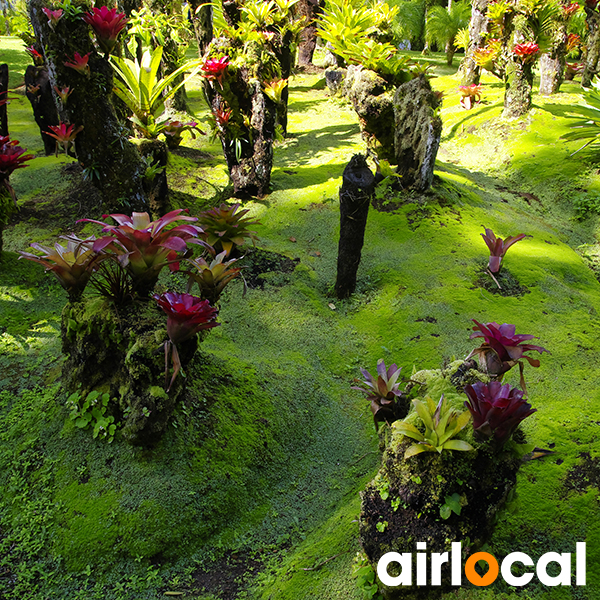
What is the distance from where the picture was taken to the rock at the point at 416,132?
6.05m

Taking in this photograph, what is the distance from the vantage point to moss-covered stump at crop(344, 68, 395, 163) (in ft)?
23.0

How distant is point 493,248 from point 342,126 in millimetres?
6626

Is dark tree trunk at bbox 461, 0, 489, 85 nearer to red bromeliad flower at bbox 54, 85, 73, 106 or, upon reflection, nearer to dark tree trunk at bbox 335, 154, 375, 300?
dark tree trunk at bbox 335, 154, 375, 300

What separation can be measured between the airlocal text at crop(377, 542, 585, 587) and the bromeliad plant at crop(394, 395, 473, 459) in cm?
41

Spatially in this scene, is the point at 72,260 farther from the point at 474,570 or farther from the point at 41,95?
the point at 41,95

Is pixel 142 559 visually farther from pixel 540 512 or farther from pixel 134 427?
pixel 540 512

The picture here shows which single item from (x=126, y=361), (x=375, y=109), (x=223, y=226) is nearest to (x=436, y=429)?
(x=126, y=361)

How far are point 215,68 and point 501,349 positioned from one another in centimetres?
562

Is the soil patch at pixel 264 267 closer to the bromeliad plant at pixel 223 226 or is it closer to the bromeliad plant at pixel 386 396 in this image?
the bromeliad plant at pixel 223 226

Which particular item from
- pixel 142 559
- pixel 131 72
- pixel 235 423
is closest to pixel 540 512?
pixel 235 423

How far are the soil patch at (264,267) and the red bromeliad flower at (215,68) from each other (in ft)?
9.00

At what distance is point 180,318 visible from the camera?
2.52 m

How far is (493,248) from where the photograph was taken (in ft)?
16.1

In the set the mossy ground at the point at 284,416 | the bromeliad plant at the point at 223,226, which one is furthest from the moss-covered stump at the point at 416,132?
the bromeliad plant at the point at 223,226
